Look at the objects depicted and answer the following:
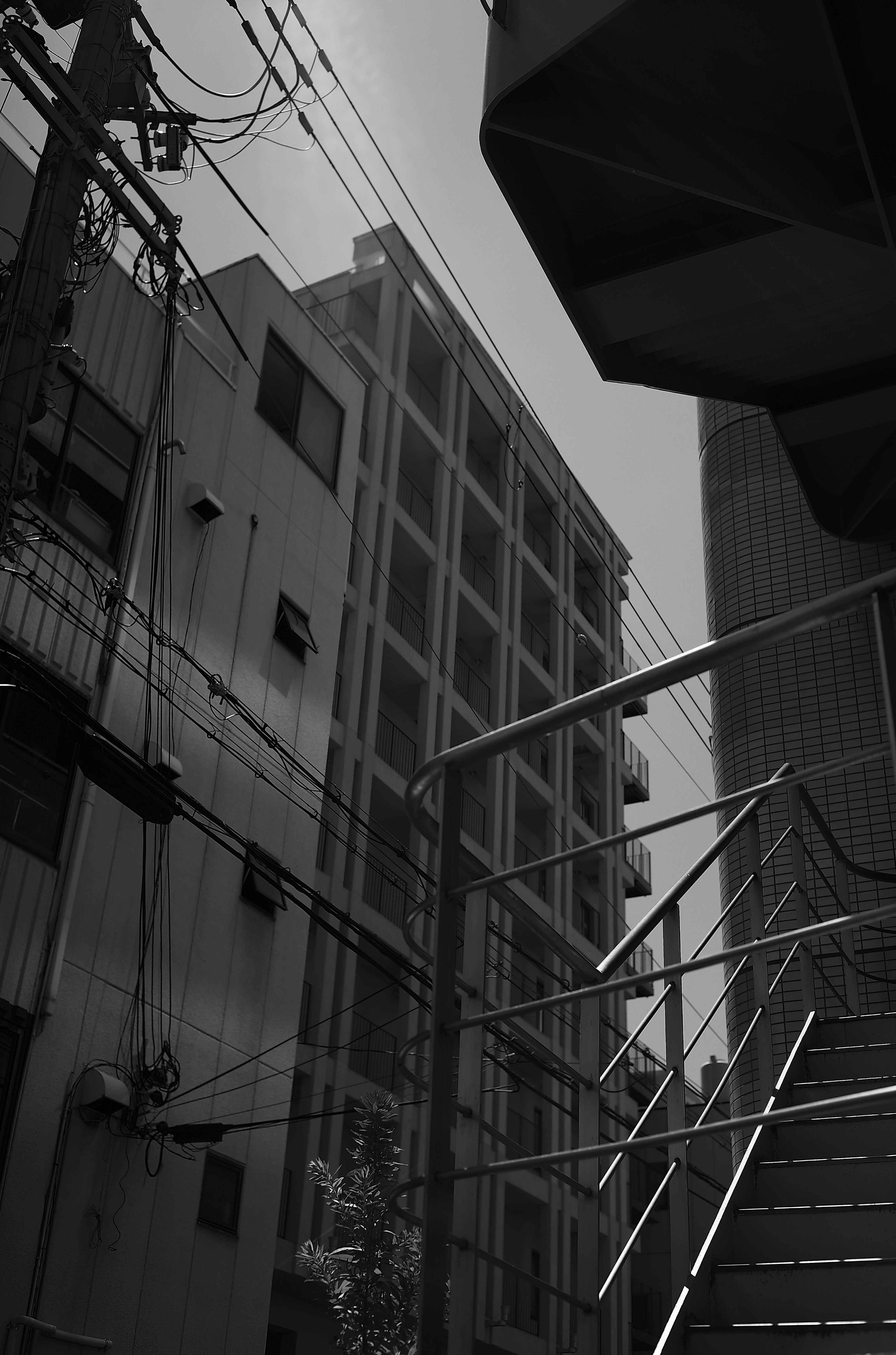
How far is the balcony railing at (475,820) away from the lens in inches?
1092

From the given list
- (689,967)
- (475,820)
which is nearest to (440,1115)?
(689,967)

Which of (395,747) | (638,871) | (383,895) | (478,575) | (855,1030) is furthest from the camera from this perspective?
(638,871)

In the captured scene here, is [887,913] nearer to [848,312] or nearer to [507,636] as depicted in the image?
[848,312]

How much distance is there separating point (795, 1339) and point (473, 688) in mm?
26548

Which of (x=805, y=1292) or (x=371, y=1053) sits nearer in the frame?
(x=805, y=1292)

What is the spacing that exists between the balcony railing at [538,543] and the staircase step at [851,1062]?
96.4 ft

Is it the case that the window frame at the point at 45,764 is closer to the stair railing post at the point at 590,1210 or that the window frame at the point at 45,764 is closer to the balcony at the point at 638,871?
the stair railing post at the point at 590,1210

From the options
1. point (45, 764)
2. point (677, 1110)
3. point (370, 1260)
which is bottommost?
point (677, 1110)

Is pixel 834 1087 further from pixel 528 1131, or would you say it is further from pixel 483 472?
pixel 483 472

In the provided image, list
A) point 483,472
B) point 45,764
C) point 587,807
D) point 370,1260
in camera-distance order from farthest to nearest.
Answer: point 587,807 < point 483,472 < point 370,1260 < point 45,764

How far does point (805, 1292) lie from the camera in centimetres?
305

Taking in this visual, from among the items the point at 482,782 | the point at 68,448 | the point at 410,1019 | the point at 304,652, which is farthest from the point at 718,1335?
the point at 482,782

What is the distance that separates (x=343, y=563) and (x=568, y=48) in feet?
46.5

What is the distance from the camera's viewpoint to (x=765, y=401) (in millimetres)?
4742
